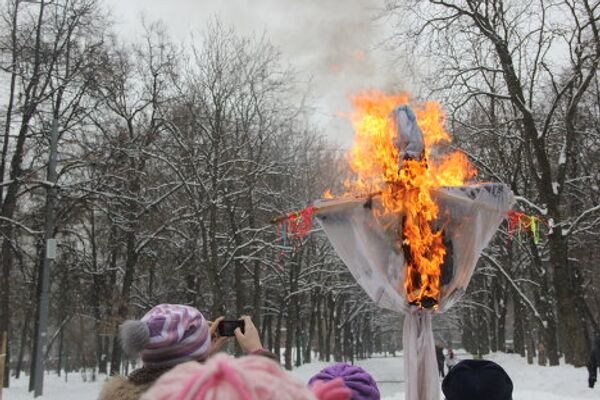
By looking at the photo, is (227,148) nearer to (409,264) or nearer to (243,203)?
(243,203)

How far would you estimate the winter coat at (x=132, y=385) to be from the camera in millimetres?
2557

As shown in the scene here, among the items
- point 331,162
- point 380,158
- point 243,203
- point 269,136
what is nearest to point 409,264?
point 380,158

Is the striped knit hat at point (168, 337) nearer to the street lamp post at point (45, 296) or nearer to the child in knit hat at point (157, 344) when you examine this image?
the child in knit hat at point (157, 344)

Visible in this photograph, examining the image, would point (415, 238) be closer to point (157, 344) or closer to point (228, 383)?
point (157, 344)

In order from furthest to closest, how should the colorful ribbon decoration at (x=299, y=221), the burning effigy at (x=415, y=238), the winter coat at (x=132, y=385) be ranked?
the colorful ribbon decoration at (x=299, y=221)
the burning effigy at (x=415, y=238)
the winter coat at (x=132, y=385)

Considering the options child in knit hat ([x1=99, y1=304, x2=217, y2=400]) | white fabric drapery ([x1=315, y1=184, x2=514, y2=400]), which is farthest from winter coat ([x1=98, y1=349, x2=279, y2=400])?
white fabric drapery ([x1=315, y1=184, x2=514, y2=400])

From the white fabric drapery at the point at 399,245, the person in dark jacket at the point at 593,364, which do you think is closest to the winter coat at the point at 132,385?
the white fabric drapery at the point at 399,245

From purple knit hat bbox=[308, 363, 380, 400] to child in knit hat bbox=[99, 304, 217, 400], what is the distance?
2.55 feet

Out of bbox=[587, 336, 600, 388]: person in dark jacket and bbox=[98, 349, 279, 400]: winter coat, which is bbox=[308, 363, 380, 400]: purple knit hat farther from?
bbox=[587, 336, 600, 388]: person in dark jacket

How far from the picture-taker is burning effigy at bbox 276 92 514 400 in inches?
234

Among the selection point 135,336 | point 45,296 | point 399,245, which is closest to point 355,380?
point 135,336

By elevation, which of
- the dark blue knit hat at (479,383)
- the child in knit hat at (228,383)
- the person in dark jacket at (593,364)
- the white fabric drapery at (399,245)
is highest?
the white fabric drapery at (399,245)

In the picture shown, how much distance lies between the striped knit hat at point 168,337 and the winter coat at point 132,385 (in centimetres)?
4

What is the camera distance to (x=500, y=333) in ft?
137
